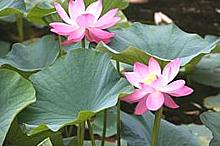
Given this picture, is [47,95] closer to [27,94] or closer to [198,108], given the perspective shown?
[27,94]

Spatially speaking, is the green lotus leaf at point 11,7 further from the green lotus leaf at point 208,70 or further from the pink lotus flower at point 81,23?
the green lotus leaf at point 208,70

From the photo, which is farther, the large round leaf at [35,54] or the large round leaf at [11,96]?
the large round leaf at [35,54]

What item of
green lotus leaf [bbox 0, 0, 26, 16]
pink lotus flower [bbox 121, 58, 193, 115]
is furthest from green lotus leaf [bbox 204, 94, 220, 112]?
pink lotus flower [bbox 121, 58, 193, 115]

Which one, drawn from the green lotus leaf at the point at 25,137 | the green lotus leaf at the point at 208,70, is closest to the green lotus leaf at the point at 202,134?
the green lotus leaf at the point at 208,70

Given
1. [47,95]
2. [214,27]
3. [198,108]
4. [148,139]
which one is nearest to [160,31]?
[148,139]

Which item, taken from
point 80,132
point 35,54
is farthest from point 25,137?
point 35,54

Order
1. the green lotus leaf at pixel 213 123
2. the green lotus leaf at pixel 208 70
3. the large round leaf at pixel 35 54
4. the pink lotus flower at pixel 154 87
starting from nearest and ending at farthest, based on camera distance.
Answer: the pink lotus flower at pixel 154 87, the green lotus leaf at pixel 213 123, the large round leaf at pixel 35 54, the green lotus leaf at pixel 208 70

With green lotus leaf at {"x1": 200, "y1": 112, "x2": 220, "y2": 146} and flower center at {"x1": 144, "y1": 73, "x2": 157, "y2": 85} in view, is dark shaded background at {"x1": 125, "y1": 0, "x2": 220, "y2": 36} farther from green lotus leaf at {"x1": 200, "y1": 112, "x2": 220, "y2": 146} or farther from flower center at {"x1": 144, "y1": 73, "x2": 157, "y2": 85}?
flower center at {"x1": 144, "y1": 73, "x2": 157, "y2": 85}
